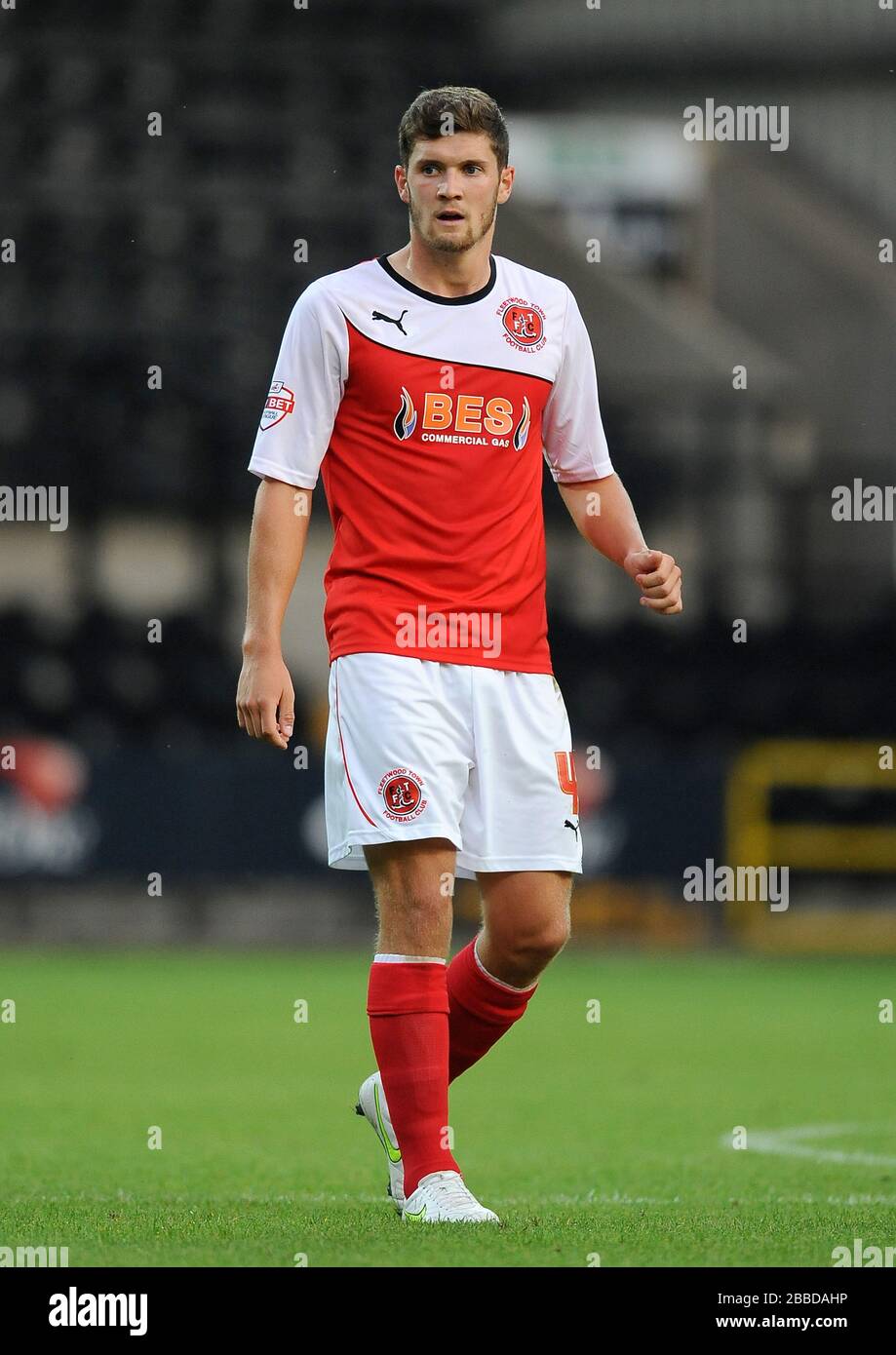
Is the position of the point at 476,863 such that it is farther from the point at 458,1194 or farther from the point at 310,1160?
the point at 310,1160

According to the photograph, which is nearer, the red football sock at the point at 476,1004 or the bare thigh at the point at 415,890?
the bare thigh at the point at 415,890

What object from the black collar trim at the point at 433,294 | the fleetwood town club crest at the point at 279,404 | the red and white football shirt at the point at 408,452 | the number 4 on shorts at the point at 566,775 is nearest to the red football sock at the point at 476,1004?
the number 4 on shorts at the point at 566,775

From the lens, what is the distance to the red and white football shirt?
479 cm

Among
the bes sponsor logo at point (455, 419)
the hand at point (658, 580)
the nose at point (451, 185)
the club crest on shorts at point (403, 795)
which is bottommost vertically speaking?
the club crest on shorts at point (403, 795)

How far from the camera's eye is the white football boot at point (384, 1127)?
4828mm

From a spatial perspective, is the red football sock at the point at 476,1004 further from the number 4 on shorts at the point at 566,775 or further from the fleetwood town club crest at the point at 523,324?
the fleetwood town club crest at the point at 523,324

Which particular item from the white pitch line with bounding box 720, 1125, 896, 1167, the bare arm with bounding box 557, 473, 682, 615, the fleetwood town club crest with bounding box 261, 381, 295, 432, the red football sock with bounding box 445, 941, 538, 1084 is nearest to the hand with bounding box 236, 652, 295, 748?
the fleetwood town club crest with bounding box 261, 381, 295, 432

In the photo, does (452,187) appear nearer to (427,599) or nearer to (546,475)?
(427,599)

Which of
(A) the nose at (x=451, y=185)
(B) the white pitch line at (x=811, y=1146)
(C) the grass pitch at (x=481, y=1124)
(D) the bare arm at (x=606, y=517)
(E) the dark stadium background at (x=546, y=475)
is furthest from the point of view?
(E) the dark stadium background at (x=546, y=475)

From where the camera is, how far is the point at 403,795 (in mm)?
4629

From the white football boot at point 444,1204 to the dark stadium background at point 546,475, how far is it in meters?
11.3

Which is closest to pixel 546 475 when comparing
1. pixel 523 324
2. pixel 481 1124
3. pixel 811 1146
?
pixel 481 1124

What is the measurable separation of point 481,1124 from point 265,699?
301 cm

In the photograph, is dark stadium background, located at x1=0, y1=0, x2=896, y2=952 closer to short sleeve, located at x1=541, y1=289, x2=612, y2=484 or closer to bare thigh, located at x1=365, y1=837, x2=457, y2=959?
short sleeve, located at x1=541, y1=289, x2=612, y2=484
